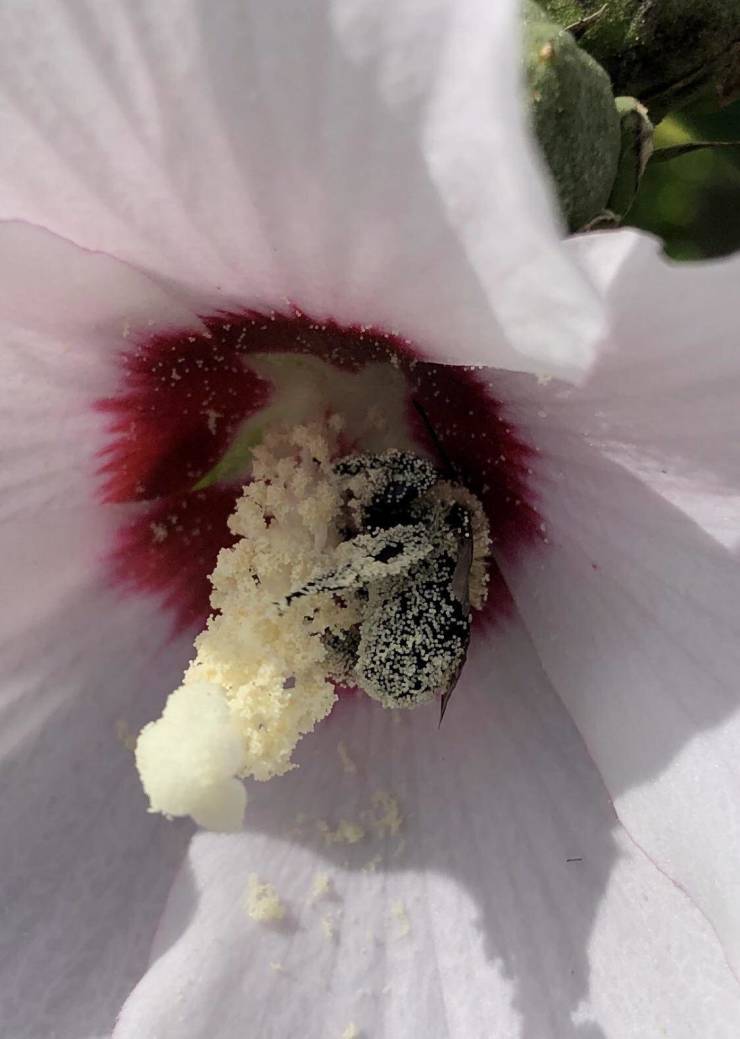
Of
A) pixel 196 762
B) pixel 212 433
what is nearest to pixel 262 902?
pixel 196 762

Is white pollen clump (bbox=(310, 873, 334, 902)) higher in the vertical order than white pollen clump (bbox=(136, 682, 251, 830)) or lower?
lower

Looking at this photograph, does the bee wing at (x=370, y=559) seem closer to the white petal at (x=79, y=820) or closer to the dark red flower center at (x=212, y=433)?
the dark red flower center at (x=212, y=433)

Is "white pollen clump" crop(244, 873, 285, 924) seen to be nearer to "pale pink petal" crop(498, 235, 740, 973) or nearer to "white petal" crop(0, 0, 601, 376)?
"pale pink petal" crop(498, 235, 740, 973)

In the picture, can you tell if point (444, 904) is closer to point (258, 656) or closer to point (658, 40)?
point (258, 656)

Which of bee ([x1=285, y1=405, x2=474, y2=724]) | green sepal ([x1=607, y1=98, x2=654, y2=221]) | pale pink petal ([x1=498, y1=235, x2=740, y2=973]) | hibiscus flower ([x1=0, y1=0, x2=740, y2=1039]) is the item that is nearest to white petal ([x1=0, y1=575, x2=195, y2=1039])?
hibiscus flower ([x1=0, y1=0, x2=740, y2=1039])

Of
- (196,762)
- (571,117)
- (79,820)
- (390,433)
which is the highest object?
(571,117)

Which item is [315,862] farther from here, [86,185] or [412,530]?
[86,185]

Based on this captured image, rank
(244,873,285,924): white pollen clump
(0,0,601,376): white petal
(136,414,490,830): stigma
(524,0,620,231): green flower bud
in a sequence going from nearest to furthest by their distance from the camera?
(0,0,601,376): white petal < (524,0,620,231): green flower bud < (136,414,490,830): stigma < (244,873,285,924): white pollen clump
